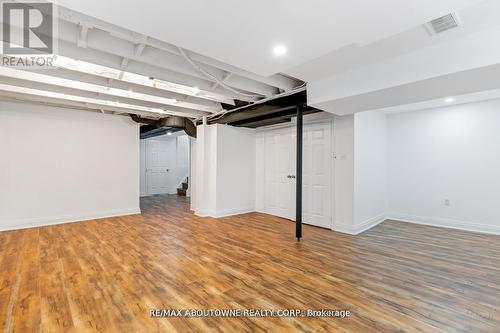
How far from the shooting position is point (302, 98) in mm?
3846

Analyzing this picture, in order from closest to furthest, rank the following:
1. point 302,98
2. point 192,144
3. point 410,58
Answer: point 410,58 → point 302,98 → point 192,144

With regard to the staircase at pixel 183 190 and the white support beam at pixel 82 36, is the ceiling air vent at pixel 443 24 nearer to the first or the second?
the white support beam at pixel 82 36

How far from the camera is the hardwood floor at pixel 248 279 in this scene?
1961 mm

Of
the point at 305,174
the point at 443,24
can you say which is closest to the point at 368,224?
the point at 305,174

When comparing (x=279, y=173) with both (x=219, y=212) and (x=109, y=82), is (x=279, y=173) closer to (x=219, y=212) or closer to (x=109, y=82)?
(x=219, y=212)

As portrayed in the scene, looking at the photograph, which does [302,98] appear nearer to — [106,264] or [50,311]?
[106,264]

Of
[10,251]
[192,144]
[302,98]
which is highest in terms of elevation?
[302,98]

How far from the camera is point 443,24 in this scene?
7.04 feet

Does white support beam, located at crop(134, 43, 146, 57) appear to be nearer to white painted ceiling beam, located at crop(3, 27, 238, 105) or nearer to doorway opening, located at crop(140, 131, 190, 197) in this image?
white painted ceiling beam, located at crop(3, 27, 238, 105)

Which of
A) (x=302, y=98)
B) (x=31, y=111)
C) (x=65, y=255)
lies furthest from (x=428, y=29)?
(x=31, y=111)

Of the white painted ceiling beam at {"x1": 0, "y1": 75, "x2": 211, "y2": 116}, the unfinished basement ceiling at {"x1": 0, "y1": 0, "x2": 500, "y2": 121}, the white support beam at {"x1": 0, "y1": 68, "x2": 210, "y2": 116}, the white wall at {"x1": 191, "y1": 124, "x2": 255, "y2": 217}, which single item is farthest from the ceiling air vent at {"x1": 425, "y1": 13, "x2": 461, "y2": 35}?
the white painted ceiling beam at {"x1": 0, "y1": 75, "x2": 211, "y2": 116}

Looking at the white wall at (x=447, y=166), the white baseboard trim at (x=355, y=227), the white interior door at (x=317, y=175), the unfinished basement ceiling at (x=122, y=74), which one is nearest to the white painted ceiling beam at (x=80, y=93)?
the unfinished basement ceiling at (x=122, y=74)

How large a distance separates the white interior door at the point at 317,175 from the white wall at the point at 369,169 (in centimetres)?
53

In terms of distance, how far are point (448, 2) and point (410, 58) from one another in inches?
41.9
